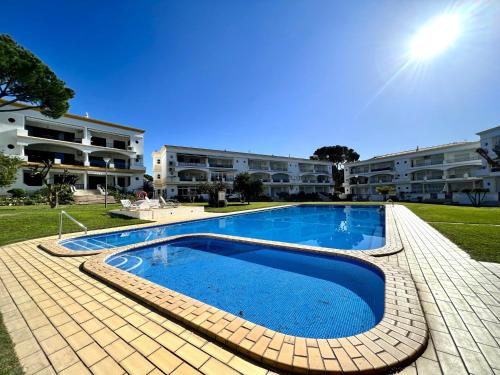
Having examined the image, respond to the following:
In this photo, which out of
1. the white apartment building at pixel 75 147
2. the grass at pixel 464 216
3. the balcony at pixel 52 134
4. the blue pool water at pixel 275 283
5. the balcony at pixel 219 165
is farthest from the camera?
the balcony at pixel 219 165

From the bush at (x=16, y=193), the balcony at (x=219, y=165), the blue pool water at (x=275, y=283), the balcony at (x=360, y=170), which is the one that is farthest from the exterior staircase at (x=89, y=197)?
the balcony at (x=360, y=170)

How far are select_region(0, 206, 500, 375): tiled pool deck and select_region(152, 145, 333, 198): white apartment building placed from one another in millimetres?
29249

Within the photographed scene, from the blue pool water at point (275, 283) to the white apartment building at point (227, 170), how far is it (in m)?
26.6

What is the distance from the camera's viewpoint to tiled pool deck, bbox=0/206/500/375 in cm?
207

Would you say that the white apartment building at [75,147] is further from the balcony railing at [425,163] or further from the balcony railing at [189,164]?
the balcony railing at [425,163]

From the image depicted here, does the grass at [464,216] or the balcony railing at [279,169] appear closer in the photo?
the grass at [464,216]

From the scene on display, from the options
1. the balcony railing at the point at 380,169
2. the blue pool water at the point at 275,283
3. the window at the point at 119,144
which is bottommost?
the blue pool water at the point at 275,283

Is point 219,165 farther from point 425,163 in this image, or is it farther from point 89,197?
point 425,163

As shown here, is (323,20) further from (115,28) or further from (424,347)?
(424,347)

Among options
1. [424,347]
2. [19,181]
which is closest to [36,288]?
[424,347]

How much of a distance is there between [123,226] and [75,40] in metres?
11.4

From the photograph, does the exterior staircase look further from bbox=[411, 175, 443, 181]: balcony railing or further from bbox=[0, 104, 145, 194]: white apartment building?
bbox=[411, 175, 443, 181]: balcony railing

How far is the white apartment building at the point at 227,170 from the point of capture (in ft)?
107

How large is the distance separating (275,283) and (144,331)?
10.5 ft
